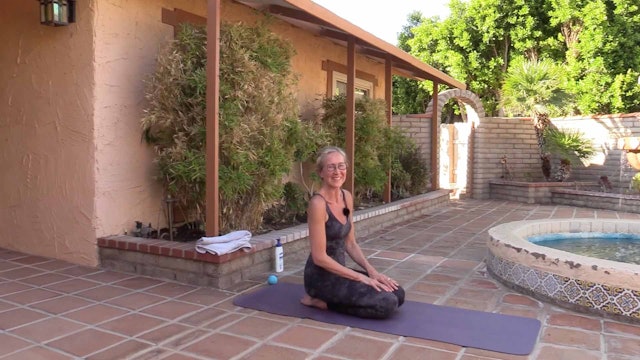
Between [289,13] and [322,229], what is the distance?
3.64m

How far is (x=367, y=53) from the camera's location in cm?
843

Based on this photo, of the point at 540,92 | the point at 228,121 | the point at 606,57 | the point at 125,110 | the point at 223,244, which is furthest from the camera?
the point at 606,57

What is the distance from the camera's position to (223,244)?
421cm

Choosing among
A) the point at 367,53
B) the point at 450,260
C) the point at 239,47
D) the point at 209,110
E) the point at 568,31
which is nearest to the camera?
the point at 209,110

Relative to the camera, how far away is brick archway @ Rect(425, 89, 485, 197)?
1182 cm

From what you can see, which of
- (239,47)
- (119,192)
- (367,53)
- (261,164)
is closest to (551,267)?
(261,164)

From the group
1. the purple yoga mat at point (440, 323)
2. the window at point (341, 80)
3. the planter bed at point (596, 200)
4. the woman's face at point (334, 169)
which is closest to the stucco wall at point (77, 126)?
the purple yoga mat at point (440, 323)

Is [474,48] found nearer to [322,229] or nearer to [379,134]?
[379,134]

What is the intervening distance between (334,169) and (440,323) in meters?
1.23

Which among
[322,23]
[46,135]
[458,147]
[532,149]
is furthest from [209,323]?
[532,149]

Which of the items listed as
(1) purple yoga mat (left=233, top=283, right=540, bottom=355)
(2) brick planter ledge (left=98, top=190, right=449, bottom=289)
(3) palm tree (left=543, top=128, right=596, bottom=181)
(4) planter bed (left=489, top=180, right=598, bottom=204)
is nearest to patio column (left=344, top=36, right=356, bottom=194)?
(2) brick planter ledge (left=98, top=190, right=449, bottom=289)

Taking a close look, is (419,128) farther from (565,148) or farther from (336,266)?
(336,266)

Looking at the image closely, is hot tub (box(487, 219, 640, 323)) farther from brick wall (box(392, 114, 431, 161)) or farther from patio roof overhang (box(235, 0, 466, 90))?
brick wall (box(392, 114, 431, 161))

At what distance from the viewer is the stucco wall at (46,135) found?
4.64m
